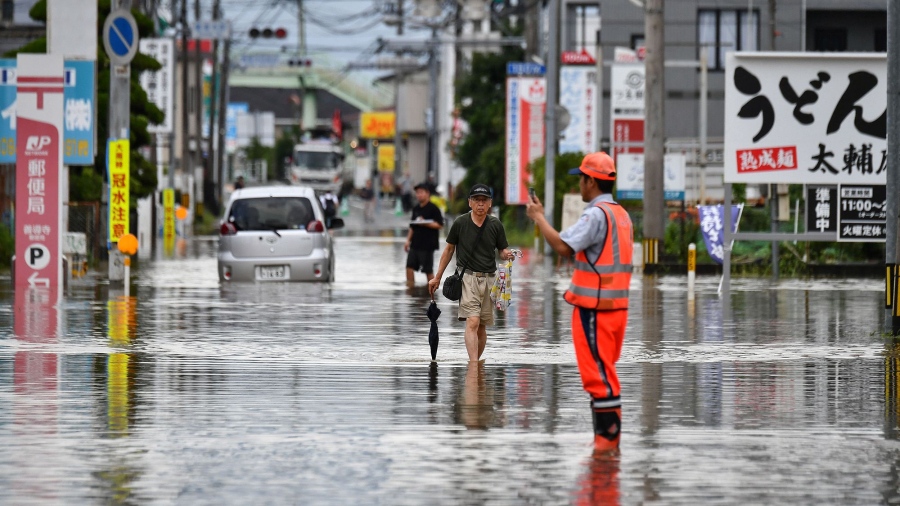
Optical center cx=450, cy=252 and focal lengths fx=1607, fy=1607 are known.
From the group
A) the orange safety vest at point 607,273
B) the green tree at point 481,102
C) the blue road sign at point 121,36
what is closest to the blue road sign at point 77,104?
the blue road sign at point 121,36

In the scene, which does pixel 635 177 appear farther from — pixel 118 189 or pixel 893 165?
pixel 893 165

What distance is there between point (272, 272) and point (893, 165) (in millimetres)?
10729

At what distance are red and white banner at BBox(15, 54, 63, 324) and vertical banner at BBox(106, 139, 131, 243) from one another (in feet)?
5.42

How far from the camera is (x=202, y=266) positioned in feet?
103

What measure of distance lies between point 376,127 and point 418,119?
11.3 metres

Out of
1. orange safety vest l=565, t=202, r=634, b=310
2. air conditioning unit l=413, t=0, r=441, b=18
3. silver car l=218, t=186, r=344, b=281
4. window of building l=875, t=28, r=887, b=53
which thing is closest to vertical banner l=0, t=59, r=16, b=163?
silver car l=218, t=186, r=344, b=281

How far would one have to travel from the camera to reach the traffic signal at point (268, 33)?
59781mm

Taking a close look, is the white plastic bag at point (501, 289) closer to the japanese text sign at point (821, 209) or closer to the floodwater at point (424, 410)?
the floodwater at point (424, 410)

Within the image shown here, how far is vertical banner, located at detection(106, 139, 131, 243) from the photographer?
24000 millimetres

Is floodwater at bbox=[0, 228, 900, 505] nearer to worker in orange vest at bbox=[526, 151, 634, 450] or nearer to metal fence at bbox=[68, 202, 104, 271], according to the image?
worker in orange vest at bbox=[526, 151, 634, 450]

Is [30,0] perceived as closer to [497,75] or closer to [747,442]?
[497,75]

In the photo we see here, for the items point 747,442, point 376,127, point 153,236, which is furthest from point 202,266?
point 376,127

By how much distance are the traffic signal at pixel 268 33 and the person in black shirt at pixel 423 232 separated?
121 feet

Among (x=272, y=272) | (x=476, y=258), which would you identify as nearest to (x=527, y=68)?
(x=272, y=272)
